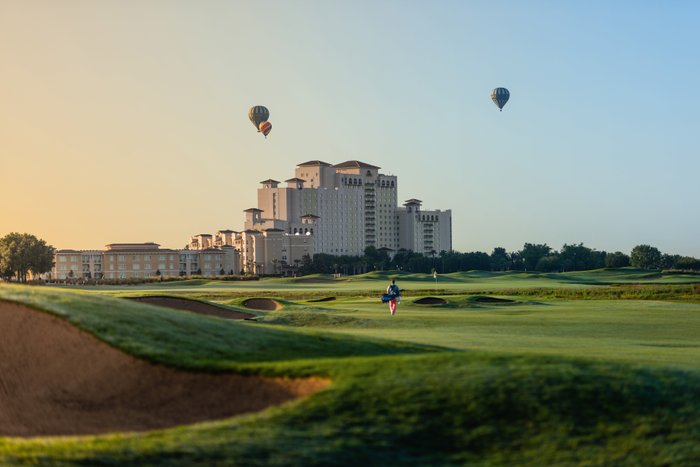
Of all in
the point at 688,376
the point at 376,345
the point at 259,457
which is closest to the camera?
the point at 259,457

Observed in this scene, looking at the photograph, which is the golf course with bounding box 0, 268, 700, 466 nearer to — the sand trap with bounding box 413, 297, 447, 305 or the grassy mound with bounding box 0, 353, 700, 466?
the grassy mound with bounding box 0, 353, 700, 466

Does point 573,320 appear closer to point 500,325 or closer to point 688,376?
point 500,325

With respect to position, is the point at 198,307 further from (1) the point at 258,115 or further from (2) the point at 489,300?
(1) the point at 258,115

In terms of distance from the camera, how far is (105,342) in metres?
17.8

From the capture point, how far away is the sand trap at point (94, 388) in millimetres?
15445

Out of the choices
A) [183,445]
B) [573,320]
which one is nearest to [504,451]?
[183,445]

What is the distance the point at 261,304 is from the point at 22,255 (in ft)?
372

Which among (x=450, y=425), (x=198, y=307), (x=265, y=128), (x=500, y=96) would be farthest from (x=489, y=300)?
(x=265, y=128)

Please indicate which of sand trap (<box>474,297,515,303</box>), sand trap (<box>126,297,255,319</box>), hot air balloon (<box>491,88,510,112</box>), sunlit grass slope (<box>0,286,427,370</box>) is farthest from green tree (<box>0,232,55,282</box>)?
sunlit grass slope (<box>0,286,427,370</box>)

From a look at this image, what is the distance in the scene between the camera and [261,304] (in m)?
58.0

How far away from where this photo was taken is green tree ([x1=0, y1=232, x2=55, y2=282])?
6284 inches

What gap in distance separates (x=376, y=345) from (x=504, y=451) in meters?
7.75

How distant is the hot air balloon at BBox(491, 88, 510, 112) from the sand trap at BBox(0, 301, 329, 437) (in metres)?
148

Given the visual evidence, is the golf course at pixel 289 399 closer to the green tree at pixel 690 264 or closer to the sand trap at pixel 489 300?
the sand trap at pixel 489 300
